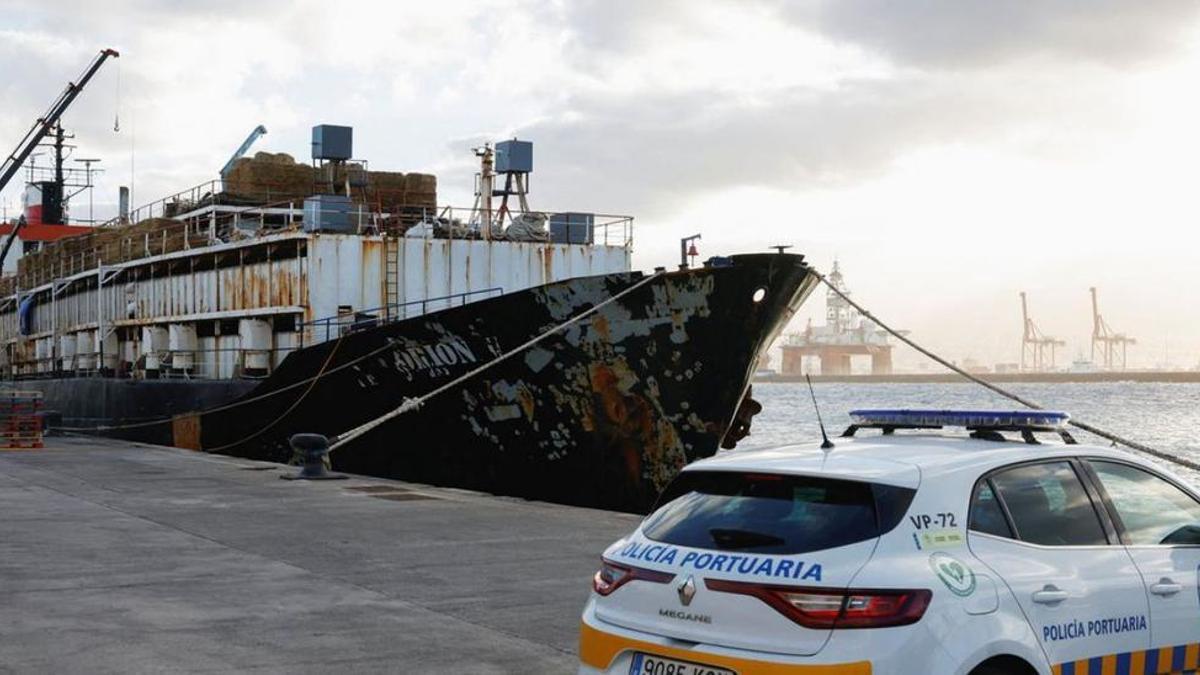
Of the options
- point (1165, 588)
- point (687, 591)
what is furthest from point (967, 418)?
point (687, 591)

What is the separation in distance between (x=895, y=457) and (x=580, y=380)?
37.0 ft

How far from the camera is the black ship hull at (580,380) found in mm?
15586

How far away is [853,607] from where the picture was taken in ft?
14.8

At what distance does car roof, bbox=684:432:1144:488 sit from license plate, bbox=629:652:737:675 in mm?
781

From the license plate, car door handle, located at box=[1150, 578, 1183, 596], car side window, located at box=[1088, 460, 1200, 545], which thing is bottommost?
the license plate

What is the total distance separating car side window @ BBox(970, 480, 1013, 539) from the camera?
4.96 m

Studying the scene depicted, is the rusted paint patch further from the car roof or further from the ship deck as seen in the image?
the car roof

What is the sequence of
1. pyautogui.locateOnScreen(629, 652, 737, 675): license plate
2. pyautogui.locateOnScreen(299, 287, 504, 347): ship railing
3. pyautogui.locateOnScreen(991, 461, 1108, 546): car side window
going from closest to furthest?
pyautogui.locateOnScreen(629, 652, 737, 675): license plate < pyautogui.locateOnScreen(991, 461, 1108, 546): car side window < pyautogui.locateOnScreen(299, 287, 504, 347): ship railing

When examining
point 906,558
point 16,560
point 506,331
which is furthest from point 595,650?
point 506,331

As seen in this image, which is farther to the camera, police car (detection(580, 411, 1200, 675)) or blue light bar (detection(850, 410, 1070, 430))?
blue light bar (detection(850, 410, 1070, 430))

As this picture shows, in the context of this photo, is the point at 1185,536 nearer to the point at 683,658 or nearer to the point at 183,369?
the point at 683,658

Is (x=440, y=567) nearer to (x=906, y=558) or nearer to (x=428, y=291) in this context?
(x=906, y=558)

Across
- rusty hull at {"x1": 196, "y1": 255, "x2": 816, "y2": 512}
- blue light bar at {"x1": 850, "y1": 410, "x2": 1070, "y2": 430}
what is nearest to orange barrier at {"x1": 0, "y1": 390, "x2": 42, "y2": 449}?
rusty hull at {"x1": 196, "y1": 255, "x2": 816, "y2": 512}

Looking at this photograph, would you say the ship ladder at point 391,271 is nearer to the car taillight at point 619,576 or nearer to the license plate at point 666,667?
the car taillight at point 619,576
